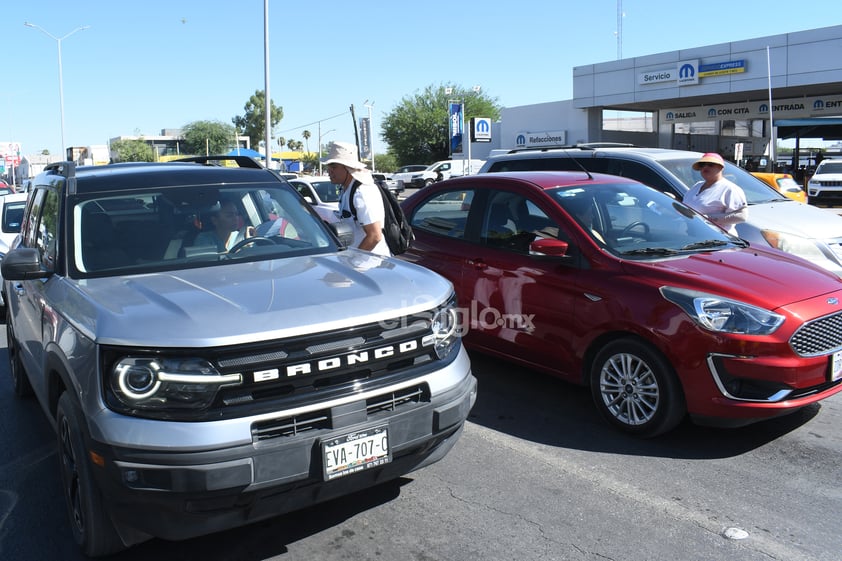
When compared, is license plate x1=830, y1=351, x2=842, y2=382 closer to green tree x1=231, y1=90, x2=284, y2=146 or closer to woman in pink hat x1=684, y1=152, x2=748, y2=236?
woman in pink hat x1=684, y1=152, x2=748, y2=236

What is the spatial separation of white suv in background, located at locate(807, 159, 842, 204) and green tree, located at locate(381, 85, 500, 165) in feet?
121

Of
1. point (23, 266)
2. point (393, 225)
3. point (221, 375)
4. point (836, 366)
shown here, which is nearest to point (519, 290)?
point (393, 225)

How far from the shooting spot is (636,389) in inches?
181

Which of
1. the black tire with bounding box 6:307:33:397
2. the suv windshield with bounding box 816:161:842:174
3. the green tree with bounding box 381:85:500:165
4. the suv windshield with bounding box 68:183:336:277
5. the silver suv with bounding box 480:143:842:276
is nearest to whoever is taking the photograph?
the suv windshield with bounding box 68:183:336:277

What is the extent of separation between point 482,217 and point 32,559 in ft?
13.1

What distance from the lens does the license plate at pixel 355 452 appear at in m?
2.94

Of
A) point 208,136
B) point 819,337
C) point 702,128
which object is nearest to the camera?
point 819,337

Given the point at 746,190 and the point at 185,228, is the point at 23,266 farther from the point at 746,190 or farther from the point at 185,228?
the point at 746,190

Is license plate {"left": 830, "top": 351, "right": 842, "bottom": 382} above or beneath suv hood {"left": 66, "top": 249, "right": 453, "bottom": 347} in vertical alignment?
beneath

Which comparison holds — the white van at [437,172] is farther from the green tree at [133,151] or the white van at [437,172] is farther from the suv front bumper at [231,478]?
the green tree at [133,151]

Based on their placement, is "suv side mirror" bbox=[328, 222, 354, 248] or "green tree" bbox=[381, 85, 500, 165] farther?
"green tree" bbox=[381, 85, 500, 165]

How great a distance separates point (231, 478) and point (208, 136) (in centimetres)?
9613

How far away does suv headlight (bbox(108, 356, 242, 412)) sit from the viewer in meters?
2.79

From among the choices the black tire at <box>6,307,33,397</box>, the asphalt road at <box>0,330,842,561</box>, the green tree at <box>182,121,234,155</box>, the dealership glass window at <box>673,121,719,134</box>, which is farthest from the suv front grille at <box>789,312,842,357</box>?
the green tree at <box>182,121,234,155</box>
